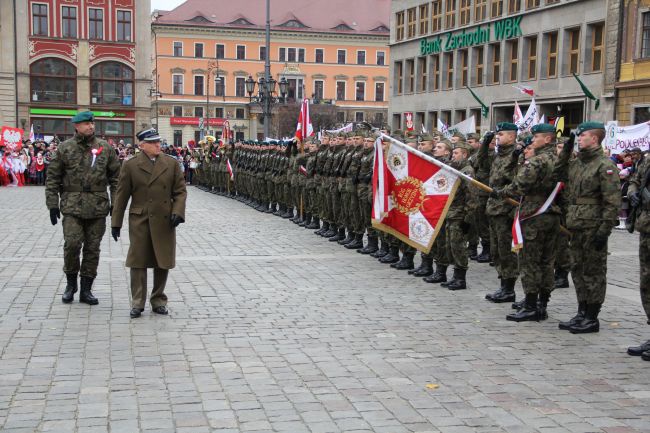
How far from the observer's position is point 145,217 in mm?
8203

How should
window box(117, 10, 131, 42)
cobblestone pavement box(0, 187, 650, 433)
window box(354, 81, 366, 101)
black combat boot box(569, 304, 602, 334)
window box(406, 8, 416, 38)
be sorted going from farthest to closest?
window box(354, 81, 366, 101), window box(117, 10, 131, 42), window box(406, 8, 416, 38), black combat boot box(569, 304, 602, 334), cobblestone pavement box(0, 187, 650, 433)

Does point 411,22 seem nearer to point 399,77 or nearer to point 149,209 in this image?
point 399,77

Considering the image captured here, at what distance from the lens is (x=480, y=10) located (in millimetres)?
43844

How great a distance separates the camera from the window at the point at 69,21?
60938 millimetres

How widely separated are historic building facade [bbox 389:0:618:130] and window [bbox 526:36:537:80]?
51 mm

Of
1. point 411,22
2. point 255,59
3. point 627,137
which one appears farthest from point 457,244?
point 255,59

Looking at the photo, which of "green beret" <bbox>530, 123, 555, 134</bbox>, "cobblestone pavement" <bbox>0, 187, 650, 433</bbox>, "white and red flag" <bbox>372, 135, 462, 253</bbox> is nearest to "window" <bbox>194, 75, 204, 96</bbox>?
"cobblestone pavement" <bbox>0, 187, 650, 433</bbox>

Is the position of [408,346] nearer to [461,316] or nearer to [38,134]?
[461,316]

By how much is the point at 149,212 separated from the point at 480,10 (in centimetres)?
3894

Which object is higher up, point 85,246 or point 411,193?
point 411,193

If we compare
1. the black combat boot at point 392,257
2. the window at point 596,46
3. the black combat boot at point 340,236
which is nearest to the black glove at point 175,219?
the black combat boot at point 392,257

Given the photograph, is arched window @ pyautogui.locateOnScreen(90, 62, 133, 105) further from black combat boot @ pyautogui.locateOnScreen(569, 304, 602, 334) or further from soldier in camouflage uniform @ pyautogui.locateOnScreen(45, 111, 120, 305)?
black combat boot @ pyautogui.locateOnScreen(569, 304, 602, 334)

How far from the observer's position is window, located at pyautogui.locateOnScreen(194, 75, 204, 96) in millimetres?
98750

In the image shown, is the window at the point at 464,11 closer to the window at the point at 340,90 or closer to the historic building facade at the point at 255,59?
the historic building facade at the point at 255,59
